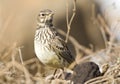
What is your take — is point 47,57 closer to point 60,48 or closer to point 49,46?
point 49,46

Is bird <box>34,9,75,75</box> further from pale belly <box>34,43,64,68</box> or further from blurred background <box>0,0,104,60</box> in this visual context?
blurred background <box>0,0,104,60</box>

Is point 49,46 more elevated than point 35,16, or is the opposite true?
point 49,46

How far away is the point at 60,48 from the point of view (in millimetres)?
7531

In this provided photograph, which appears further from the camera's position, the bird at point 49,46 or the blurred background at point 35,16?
the blurred background at point 35,16

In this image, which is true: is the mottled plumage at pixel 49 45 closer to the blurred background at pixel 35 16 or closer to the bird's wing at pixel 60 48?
the bird's wing at pixel 60 48

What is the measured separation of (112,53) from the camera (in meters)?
7.23

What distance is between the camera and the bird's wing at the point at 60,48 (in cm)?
746

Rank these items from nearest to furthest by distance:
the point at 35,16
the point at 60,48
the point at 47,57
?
1. the point at 47,57
2. the point at 60,48
3. the point at 35,16

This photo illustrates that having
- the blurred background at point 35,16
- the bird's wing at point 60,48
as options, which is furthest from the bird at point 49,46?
the blurred background at point 35,16

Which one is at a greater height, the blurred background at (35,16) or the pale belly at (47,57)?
the pale belly at (47,57)

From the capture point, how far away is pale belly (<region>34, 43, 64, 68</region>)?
23.9ft

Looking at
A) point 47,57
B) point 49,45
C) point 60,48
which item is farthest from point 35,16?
point 47,57

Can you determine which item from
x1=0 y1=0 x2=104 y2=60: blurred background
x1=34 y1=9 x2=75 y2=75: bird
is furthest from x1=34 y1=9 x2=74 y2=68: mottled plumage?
x1=0 y1=0 x2=104 y2=60: blurred background

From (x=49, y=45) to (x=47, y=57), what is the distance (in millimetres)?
162
